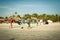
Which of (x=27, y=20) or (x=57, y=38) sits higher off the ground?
(x=27, y=20)

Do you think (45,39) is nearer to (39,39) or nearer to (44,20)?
(39,39)

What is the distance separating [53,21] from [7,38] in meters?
6.82

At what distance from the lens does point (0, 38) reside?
3795 mm

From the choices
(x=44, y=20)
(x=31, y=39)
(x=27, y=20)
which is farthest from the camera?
(x=44, y=20)

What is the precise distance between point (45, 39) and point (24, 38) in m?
0.47

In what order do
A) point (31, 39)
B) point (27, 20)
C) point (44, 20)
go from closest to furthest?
point (31, 39)
point (27, 20)
point (44, 20)

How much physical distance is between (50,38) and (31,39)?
1.44 feet

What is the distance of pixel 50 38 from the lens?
12.1 ft

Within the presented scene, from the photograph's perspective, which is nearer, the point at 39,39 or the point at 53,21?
the point at 39,39

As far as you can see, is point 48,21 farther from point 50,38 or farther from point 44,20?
point 50,38

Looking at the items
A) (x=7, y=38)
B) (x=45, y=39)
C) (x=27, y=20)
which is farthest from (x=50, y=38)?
(x=27, y=20)

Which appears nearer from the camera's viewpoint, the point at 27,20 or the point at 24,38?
the point at 24,38

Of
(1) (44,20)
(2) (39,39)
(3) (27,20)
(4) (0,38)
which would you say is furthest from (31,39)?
(1) (44,20)

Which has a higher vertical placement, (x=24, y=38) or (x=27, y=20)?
(x=27, y=20)
